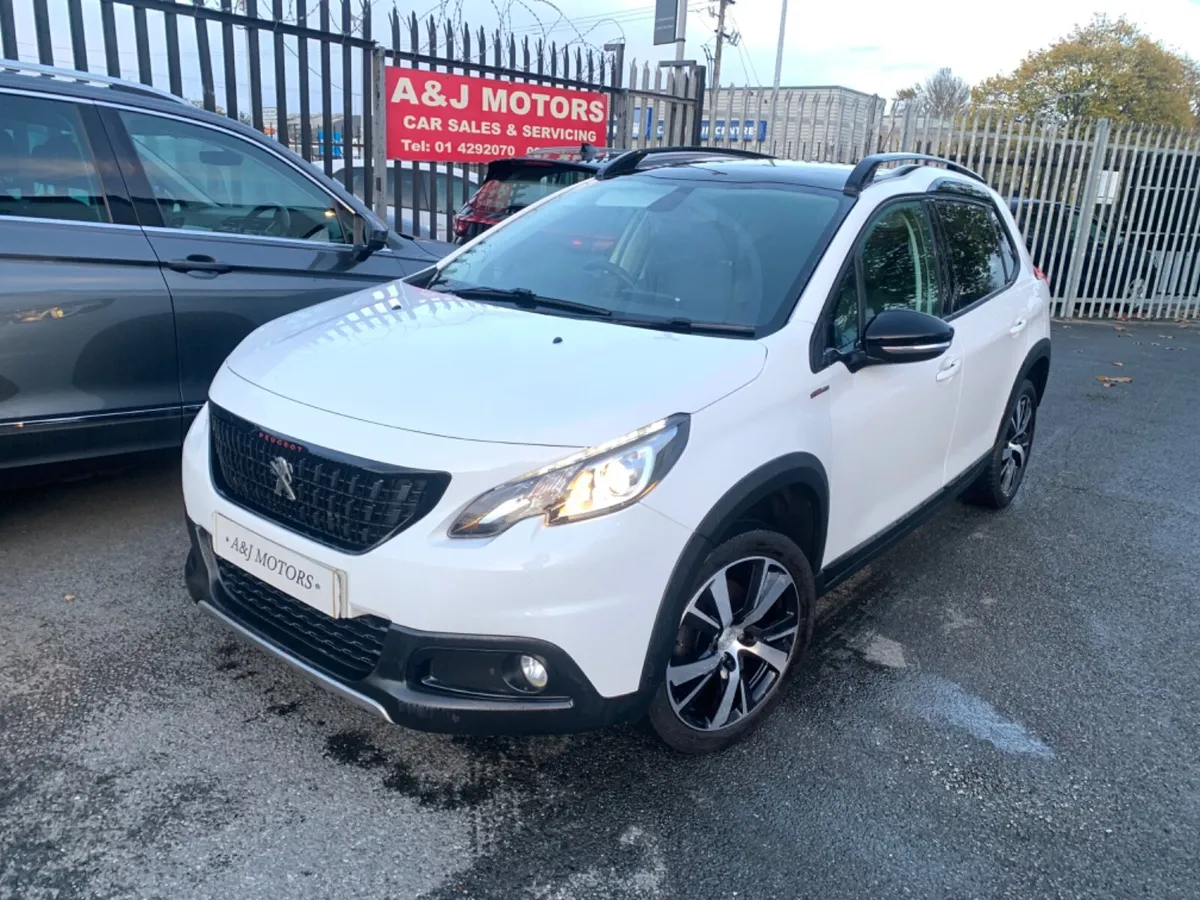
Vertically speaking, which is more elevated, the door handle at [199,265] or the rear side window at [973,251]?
the rear side window at [973,251]

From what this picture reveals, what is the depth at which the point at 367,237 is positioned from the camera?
4762mm

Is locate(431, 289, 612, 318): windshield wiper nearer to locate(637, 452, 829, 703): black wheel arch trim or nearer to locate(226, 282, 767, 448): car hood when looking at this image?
locate(226, 282, 767, 448): car hood

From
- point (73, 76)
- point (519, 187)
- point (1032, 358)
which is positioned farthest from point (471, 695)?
point (519, 187)

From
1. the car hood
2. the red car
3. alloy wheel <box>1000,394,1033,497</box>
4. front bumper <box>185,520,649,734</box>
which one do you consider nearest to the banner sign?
the red car

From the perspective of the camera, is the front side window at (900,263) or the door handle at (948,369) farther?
the door handle at (948,369)

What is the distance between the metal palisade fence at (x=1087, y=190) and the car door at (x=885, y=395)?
29.5 feet

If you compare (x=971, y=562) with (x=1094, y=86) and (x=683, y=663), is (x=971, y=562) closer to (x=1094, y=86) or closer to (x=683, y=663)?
(x=683, y=663)

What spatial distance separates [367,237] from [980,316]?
2.96 metres

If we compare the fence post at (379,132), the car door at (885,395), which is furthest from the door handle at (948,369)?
the fence post at (379,132)

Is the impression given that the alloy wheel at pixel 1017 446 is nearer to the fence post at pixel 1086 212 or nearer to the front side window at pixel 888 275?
the front side window at pixel 888 275

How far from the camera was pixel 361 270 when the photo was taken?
15.7 feet

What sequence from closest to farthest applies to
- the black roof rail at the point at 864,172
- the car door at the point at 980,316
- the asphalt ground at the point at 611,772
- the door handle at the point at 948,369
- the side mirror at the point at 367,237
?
the asphalt ground at the point at 611,772 < the black roof rail at the point at 864,172 < the door handle at the point at 948,369 < the car door at the point at 980,316 < the side mirror at the point at 367,237

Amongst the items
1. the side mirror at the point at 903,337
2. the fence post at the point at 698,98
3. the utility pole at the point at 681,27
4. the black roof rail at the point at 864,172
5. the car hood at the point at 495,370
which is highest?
the utility pole at the point at 681,27

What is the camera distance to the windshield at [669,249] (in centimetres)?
315
